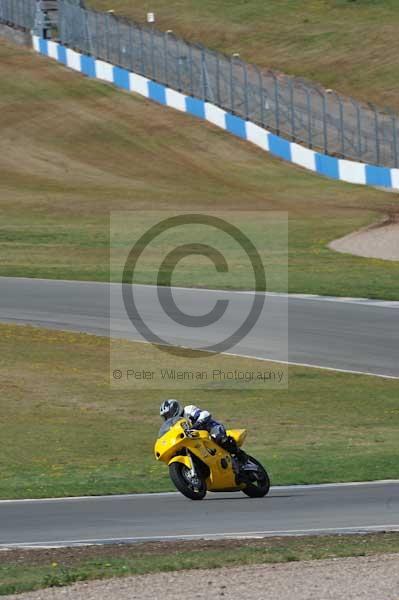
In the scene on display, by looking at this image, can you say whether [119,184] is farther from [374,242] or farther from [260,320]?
[260,320]

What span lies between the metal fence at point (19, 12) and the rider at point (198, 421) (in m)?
55.8

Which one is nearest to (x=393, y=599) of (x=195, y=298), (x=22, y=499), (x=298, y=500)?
(x=298, y=500)

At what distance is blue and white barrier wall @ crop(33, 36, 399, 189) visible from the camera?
49625mm

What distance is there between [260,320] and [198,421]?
13.8m

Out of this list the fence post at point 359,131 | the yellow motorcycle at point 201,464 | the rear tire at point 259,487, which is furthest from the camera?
the fence post at point 359,131

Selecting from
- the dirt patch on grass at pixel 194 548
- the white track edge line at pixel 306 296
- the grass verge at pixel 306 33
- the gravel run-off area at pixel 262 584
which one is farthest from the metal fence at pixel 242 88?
the gravel run-off area at pixel 262 584

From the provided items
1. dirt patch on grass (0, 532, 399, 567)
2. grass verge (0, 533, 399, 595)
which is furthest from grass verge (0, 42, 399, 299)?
grass verge (0, 533, 399, 595)

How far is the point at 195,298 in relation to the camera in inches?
1209

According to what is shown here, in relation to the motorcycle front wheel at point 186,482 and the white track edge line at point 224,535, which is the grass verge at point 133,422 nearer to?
the motorcycle front wheel at point 186,482

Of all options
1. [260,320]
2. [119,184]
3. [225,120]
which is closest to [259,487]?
[260,320]

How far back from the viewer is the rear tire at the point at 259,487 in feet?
49.8

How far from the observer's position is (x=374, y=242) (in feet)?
130

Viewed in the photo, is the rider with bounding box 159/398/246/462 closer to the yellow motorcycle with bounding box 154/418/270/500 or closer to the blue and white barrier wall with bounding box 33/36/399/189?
the yellow motorcycle with bounding box 154/418/270/500

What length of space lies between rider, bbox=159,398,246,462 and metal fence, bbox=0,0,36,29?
55825mm
